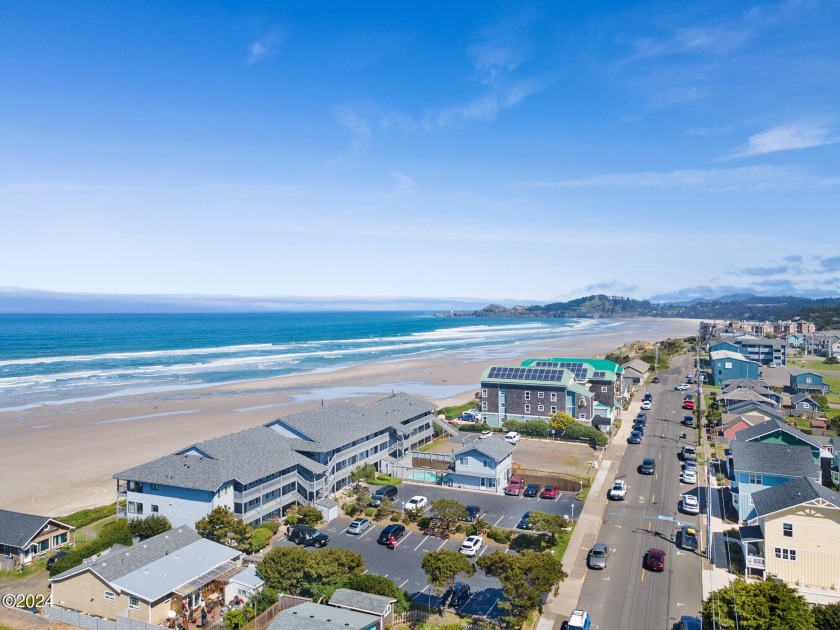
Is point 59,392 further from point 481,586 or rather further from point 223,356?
point 481,586

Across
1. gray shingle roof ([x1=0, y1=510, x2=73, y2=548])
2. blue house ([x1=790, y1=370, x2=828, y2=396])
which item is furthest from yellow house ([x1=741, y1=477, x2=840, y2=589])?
blue house ([x1=790, y1=370, x2=828, y2=396])

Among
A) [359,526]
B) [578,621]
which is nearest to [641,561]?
[578,621]

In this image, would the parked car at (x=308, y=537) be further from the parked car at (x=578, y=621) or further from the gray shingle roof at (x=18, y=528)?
the parked car at (x=578, y=621)

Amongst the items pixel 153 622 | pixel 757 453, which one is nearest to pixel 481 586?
pixel 153 622

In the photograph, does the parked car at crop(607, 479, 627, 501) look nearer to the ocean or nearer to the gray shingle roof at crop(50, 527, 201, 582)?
the gray shingle roof at crop(50, 527, 201, 582)

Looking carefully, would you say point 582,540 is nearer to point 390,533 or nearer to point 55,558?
point 390,533

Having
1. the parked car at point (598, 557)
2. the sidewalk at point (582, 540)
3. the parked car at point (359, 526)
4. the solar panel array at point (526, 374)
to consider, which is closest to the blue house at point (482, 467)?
the sidewalk at point (582, 540)
